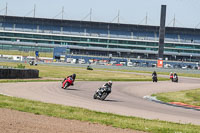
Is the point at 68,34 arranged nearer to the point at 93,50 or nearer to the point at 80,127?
the point at 93,50

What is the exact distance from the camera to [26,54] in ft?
439

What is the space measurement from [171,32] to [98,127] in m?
151

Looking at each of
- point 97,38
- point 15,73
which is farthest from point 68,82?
point 97,38

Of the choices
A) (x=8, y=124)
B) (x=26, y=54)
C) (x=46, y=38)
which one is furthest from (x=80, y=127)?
(x=46, y=38)

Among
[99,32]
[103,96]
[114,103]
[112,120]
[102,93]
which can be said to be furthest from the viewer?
[99,32]

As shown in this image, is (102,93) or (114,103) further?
(102,93)

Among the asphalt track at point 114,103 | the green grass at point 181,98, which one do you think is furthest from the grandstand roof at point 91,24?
the asphalt track at point 114,103

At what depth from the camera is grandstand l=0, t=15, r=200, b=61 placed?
154 m

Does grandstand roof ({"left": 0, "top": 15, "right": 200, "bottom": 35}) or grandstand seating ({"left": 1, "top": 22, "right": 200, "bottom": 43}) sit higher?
grandstand roof ({"left": 0, "top": 15, "right": 200, "bottom": 35})

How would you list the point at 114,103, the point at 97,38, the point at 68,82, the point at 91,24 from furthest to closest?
1. the point at 91,24
2. the point at 97,38
3. the point at 68,82
4. the point at 114,103

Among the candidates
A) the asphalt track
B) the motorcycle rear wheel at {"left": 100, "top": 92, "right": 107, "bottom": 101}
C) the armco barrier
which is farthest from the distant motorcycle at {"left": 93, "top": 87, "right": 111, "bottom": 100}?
the armco barrier

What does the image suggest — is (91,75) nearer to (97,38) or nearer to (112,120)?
(112,120)

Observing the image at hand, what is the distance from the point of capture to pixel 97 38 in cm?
15512

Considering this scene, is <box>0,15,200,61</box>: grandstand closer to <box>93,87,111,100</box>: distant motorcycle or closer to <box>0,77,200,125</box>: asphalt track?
<box>0,77,200,125</box>: asphalt track
